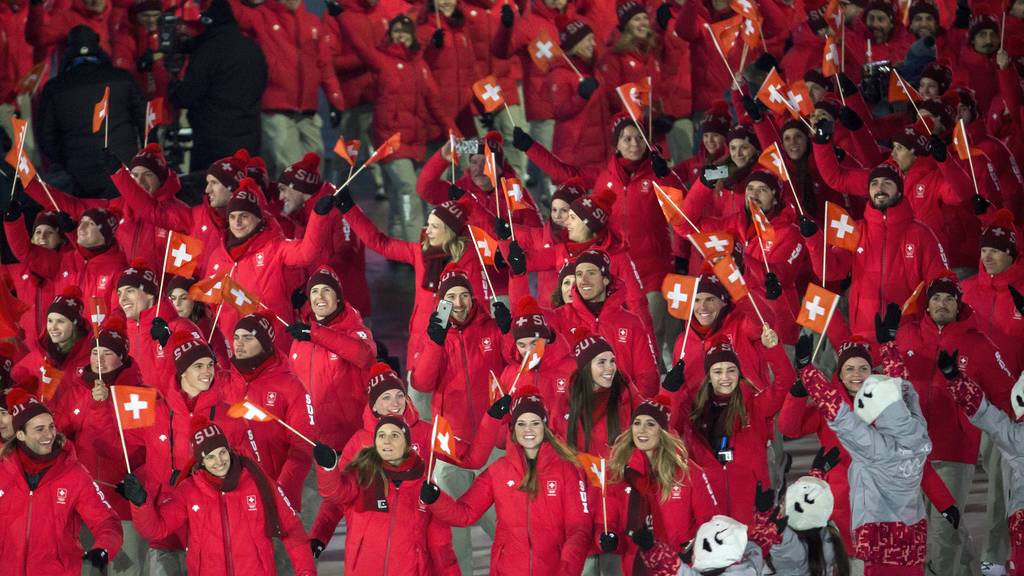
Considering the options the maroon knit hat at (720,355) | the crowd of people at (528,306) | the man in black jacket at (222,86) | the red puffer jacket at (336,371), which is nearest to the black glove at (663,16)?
the crowd of people at (528,306)

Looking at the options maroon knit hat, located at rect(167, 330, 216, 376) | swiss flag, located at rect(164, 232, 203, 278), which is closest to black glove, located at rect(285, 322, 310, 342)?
maroon knit hat, located at rect(167, 330, 216, 376)

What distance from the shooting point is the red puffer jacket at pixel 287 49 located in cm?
1634

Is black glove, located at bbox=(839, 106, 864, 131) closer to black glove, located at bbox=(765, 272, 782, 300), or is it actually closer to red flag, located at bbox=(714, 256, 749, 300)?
black glove, located at bbox=(765, 272, 782, 300)

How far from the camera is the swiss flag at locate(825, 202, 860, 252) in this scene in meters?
12.2

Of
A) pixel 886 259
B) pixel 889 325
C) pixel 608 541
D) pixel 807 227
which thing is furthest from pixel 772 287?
pixel 608 541

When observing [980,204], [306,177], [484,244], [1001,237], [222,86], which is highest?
[1001,237]

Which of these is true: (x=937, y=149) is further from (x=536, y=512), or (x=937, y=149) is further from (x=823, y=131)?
(x=536, y=512)

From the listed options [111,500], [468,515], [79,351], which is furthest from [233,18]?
[468,515]

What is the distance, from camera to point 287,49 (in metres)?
16.5

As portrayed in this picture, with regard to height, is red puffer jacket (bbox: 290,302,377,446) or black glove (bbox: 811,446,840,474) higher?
black glove (bbox: 811,446,840,474)

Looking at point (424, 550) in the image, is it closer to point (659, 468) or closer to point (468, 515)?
point (468, 515)

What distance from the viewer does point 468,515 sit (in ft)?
31.7

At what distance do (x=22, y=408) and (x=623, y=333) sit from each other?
3.16m

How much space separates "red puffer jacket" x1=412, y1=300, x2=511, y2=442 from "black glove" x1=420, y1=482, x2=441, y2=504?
167 cm
